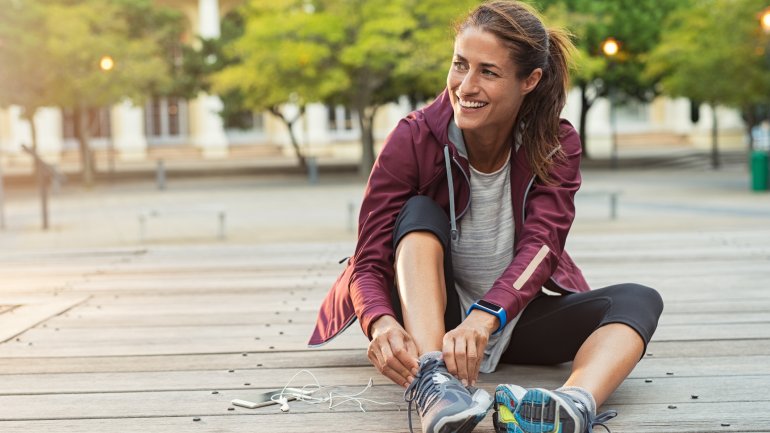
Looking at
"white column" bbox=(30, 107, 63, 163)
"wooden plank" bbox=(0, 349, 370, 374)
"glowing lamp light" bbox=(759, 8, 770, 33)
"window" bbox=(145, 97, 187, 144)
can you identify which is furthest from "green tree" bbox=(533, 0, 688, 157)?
"wooden plank" bbox=(0, 349, 370, 374)

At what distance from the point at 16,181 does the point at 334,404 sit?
105 feet

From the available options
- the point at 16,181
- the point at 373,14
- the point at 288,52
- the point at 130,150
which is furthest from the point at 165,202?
the point at 130,150

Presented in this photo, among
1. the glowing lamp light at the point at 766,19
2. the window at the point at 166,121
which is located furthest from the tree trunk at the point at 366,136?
the window at the point at 166,121

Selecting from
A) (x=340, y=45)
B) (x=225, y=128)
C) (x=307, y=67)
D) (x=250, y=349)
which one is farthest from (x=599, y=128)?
(x=250, y=349)

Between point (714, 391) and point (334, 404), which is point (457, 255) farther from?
point (714, 391)

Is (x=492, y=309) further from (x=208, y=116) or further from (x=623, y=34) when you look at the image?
(x=208, y=116)

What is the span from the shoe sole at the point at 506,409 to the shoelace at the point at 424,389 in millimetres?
173

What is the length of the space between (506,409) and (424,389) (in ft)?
0.75

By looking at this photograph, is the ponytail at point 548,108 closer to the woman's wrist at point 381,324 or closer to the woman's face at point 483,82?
the woman's face at point 483,82

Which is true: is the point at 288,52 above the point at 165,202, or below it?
above

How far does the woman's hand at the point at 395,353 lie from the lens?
313 cm

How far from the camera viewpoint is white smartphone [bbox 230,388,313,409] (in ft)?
11.3

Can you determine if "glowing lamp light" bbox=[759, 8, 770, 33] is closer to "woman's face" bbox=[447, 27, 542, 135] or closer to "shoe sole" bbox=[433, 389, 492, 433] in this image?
"woman's face" bbox=[447, 27, 542, 135]

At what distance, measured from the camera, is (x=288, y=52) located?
2738 cm
